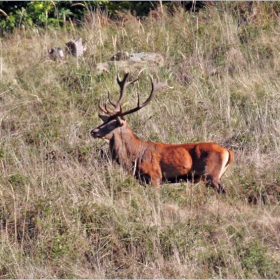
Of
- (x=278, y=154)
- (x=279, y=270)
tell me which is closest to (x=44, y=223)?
(x=279, y=270)

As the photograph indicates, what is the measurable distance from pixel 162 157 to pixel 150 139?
3.65ft

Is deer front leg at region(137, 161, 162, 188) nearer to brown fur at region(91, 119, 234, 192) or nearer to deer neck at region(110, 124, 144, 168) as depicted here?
brown fur at region(91, 119, 234, 192)

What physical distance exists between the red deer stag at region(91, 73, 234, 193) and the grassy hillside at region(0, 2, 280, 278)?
0.17 metres

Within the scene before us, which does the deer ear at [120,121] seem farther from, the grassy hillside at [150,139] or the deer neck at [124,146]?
the grassy hillside at [150,139]

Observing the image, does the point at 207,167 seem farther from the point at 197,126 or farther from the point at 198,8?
the point at 198,8

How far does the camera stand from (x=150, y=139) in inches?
397

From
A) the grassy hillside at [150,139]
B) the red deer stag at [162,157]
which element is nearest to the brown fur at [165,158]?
the red deer stag at [162,157]

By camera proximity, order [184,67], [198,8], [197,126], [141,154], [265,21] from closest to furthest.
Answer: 1. [141,154]
2. [197,126]
3. [184,67]
4. [265,21]
5. [198,8]

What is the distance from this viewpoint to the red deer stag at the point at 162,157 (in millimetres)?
8734

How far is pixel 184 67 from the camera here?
484 inches

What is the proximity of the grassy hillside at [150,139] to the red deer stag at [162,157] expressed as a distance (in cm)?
17

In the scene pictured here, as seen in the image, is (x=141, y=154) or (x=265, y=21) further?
(x=265, y=21)

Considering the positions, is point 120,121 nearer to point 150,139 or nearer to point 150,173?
point 150,173

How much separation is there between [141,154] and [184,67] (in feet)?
11.5
